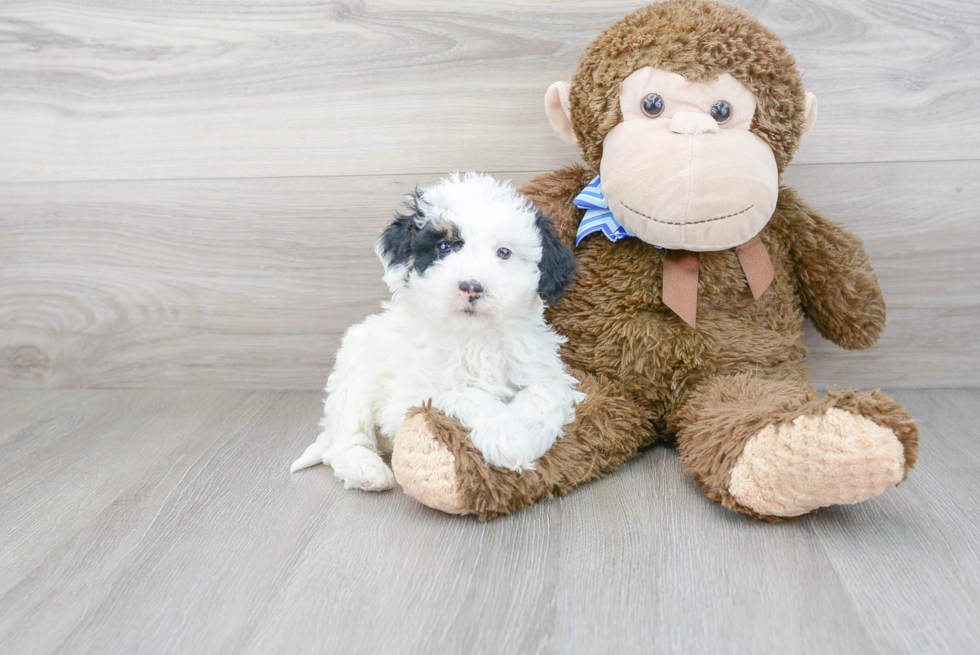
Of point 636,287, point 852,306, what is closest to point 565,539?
point 636,287

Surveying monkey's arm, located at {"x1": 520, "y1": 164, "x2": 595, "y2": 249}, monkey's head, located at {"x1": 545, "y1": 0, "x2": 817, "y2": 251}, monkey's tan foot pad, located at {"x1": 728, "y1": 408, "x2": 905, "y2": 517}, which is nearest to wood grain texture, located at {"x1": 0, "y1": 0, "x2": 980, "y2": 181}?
monkey's arm, located at {"x1": 520, "y1": 164, "x2": 595, "y2": 249}

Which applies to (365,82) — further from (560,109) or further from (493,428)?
(493,428)

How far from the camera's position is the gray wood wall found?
1273 millimetres

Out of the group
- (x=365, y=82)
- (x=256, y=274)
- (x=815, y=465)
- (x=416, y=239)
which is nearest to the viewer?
(x=815, y=465)

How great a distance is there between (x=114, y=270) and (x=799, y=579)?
1.30 meters

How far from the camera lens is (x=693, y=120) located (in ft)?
3.20

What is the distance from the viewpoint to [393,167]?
136cm

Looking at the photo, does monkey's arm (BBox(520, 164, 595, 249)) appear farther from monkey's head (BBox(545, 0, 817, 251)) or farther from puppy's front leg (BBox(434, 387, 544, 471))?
puppy's front leg (BBox(434, 387, 544, 471))

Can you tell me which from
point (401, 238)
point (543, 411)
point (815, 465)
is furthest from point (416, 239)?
point (815, 465)

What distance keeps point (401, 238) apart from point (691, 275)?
408 millimetres

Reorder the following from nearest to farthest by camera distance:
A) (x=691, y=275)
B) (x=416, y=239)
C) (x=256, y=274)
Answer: (x=416, y=239) → (x=691, y=275) → (x=256, y=274)

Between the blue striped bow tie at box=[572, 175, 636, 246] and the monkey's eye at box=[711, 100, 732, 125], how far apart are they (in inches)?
7.0

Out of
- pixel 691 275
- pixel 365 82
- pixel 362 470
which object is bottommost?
pixel 362 470

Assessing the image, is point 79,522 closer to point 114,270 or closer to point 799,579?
point 114,270
